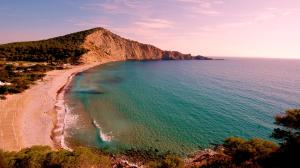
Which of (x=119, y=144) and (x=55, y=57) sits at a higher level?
(x=55, y=57)

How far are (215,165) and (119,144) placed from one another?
1793cm

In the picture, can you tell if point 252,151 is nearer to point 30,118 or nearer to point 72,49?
point 30,118

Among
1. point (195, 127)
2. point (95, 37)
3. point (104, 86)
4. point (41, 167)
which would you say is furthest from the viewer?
point (95, 37)

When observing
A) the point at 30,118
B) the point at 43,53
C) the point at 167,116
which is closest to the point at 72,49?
the point at 43,53

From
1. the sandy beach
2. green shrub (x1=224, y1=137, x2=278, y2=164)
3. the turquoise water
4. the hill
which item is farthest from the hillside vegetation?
green shrub (x1=224, y1=137, x2=278, y2=164)

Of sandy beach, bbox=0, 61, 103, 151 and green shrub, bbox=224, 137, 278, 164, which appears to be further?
sandy beach, bbox=0, 61, 103, 151

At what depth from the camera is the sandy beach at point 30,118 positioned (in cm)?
3578

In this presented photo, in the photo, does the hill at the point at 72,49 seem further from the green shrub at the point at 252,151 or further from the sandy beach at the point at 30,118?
the green shrub at the point at 252,151

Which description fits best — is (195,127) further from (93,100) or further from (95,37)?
(95,37)

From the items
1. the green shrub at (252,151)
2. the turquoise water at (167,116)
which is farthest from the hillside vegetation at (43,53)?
the green shrub at (252,151)

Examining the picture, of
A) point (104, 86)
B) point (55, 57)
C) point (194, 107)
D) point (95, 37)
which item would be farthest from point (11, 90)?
point (95, 37)

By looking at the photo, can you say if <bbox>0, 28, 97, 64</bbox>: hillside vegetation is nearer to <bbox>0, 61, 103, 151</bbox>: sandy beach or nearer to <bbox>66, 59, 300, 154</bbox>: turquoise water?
<bbox>66, 59, 300, 154</bbox>: turquoise water

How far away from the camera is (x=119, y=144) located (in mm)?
37438

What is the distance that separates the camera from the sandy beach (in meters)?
35.8
